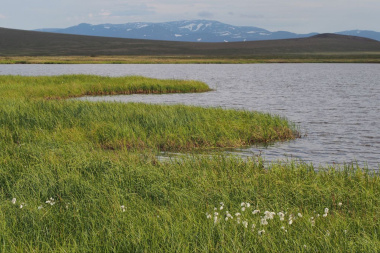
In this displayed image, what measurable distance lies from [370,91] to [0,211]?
40490 mm

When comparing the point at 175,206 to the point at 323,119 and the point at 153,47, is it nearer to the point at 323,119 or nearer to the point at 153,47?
the point at 323,119

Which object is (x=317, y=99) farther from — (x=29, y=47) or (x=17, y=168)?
(x=29, y=47)

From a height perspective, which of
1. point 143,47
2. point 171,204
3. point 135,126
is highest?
point 171,204

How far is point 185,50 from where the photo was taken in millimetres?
172500

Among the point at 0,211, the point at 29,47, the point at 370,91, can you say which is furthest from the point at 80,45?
the point at 0,211

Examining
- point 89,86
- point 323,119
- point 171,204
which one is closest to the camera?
point 171,204

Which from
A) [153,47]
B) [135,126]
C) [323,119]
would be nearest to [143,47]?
[153,47]

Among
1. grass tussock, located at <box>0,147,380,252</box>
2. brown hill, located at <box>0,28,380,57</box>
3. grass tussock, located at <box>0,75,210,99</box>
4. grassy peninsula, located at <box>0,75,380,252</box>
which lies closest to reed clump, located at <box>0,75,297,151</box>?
grassy peninsula, located at <box>0,75,380,252</box>

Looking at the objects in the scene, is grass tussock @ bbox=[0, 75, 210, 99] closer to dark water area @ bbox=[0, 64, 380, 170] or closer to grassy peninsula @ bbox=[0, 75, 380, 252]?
dark water area @ bbox=[0, 64, 380, 170]

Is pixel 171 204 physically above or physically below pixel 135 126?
above

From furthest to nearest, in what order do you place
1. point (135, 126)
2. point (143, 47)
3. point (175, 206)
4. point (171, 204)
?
point (143, 47), point (135, 126), point (171, 204), point (175, 206)

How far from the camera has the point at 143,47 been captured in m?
176

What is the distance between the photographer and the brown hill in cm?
15762

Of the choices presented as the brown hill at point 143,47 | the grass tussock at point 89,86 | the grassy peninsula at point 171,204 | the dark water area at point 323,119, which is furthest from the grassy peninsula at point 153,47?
the grassy peninsula at point 171,204
